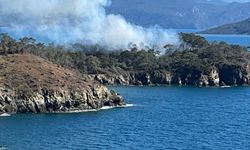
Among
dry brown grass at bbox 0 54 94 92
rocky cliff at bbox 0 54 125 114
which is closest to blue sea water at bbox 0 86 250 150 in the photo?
rocky cliff at bbox 0 54 125 114

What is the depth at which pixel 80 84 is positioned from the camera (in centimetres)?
13838

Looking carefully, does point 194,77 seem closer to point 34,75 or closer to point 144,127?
point 34,75

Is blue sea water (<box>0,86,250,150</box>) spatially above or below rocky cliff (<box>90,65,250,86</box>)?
below

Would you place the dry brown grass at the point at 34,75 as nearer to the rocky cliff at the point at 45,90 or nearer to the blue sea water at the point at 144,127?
the rocky cliff at the point at 45,90

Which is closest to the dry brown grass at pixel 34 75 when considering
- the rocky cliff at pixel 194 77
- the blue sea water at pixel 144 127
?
the blue sea water at pixel 144 127

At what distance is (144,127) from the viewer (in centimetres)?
11250

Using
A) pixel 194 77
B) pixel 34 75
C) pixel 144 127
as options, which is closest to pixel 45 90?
pixel 34 75

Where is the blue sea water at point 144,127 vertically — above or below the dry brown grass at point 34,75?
below

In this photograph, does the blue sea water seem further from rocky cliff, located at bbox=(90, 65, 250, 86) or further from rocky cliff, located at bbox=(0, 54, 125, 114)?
rocky cliff, located at bbox=(90, 65, 250, 86)

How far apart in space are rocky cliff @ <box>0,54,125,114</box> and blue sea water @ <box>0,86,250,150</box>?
15.3ft

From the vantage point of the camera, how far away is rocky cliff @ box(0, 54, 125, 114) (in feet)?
424

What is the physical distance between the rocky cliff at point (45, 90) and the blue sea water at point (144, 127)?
4.68m

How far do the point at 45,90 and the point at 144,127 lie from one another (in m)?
27.2

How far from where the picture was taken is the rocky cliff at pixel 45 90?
129 metres
